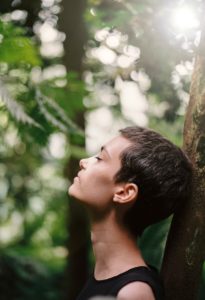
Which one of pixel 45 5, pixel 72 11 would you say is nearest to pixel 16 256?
pixel 72 11

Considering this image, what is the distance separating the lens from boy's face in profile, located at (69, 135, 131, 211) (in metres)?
2.12

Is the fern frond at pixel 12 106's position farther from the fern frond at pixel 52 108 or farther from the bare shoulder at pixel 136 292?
the bare shoulder at pixel 136 292

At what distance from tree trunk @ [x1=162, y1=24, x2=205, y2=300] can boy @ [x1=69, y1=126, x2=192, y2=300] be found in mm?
41

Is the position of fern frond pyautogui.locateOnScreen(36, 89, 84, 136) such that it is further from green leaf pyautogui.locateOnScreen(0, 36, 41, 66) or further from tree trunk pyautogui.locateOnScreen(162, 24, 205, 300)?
tree trunk pyautogui.locateOnScreen(162, 24, 205, 300)

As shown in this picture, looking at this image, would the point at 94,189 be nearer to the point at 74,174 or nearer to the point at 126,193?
the point at 126,193

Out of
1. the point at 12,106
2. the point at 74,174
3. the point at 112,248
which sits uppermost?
the point at 12,106

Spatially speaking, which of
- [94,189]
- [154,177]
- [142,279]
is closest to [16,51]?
[94,189]

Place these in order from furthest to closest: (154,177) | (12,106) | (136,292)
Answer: (12,106)
(154,177)
(136,292)

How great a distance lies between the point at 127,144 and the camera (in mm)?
2180

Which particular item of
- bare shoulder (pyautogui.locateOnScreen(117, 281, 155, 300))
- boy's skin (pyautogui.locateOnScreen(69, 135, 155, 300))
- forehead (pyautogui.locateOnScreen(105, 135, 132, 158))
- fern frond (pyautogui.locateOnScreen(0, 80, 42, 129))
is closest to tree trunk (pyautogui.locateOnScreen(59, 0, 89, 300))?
fern frond (pyautogui.locateOnScreen(0, 80, 42, 129))

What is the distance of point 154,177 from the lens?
207 centimetres

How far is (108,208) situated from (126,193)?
99 mm

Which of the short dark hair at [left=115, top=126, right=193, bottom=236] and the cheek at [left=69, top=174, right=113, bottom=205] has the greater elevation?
the short dark hair at [left=115, top=126, right=193, bottom=236]

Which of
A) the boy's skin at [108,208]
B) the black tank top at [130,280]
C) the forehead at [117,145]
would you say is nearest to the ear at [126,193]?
the boy's skin at [108,208]
